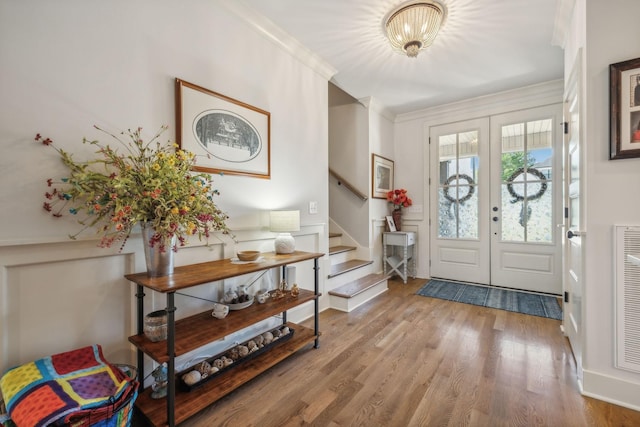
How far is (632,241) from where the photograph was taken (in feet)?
4.96

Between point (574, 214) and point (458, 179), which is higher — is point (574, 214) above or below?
below

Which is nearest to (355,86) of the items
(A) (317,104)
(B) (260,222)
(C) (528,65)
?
(A) (317,104)

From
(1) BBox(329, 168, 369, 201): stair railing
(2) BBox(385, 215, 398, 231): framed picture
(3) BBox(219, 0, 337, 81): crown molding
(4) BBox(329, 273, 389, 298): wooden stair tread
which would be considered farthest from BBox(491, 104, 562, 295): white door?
(3) BBox(219, 0, 337, 81): crown molding

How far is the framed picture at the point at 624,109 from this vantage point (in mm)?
1514

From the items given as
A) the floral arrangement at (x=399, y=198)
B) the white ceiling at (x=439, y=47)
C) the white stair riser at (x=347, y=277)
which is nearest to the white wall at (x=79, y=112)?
the white ceiling at (x=439, y=47)

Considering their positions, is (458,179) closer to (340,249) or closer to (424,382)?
(340,249)

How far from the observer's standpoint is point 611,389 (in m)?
1.57

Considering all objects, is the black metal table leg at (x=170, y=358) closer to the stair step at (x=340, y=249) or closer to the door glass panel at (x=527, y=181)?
the stair step at (x=340, y=249)

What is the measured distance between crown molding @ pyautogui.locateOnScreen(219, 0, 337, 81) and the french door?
86.3 inches

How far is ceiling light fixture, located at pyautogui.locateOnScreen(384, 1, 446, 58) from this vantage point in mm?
2006

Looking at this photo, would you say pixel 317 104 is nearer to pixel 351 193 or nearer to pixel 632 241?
pixel 351 193

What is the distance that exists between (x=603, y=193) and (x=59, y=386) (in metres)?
2.89

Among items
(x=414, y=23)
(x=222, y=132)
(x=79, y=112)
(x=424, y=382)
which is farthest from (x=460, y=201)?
(x=79, y=112)

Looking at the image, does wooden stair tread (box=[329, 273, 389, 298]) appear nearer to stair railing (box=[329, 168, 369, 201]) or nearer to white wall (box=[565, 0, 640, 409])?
stair railing (box=[329, 168, 369, 201])
